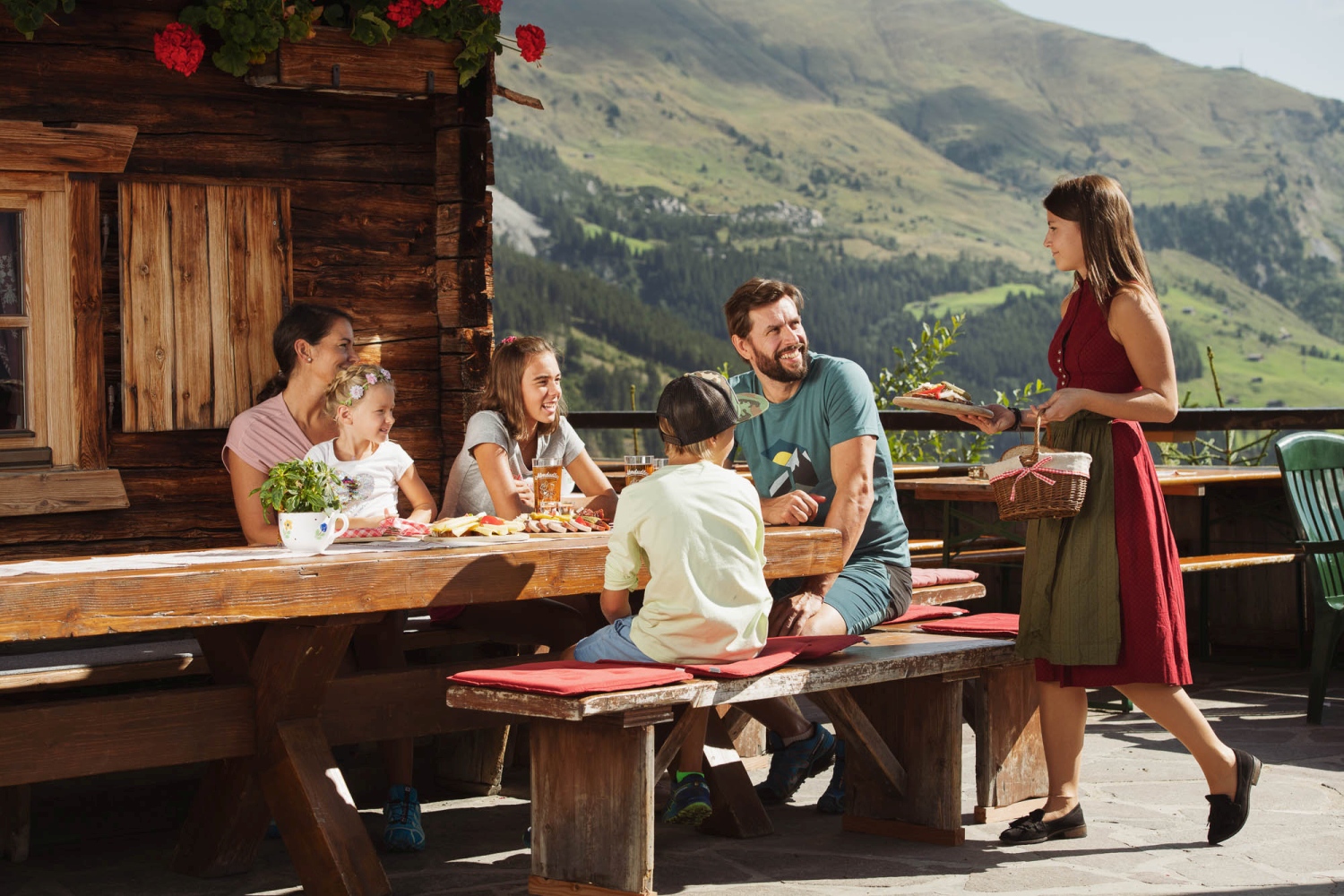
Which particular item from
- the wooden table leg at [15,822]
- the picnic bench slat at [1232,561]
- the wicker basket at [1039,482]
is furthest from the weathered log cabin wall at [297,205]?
the picnic bench slat at [1232,561]

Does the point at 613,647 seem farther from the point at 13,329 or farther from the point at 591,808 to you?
the point at 13,329

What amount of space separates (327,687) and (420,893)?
1.92 feet

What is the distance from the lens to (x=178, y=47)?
4.68 metres

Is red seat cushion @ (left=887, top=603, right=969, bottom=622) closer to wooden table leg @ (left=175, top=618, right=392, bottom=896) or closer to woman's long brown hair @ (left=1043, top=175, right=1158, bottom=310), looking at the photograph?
woman's long brown hair @ (left=1043, top=175, right=1158, bottom=310)

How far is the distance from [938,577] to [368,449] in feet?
6.51

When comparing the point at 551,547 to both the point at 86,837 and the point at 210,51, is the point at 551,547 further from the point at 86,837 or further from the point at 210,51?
the point at 210,51

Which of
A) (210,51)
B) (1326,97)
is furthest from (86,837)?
(1326,97)

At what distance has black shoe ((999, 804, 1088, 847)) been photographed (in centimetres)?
386

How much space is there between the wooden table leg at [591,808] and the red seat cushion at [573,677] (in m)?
0.10

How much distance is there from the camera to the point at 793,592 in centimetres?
421

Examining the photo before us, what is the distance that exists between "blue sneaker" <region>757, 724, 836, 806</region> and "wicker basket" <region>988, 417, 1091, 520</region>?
110 cm

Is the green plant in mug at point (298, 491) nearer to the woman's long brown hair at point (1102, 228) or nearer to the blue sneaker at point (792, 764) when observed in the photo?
the blue sneaker at point (792, 764)

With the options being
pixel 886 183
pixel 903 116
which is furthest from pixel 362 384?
pixel 903 116

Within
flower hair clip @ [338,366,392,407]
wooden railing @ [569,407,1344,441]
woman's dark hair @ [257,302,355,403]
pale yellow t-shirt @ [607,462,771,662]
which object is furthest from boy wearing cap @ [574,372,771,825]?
wooden railing @ [569,407,1344,441]
